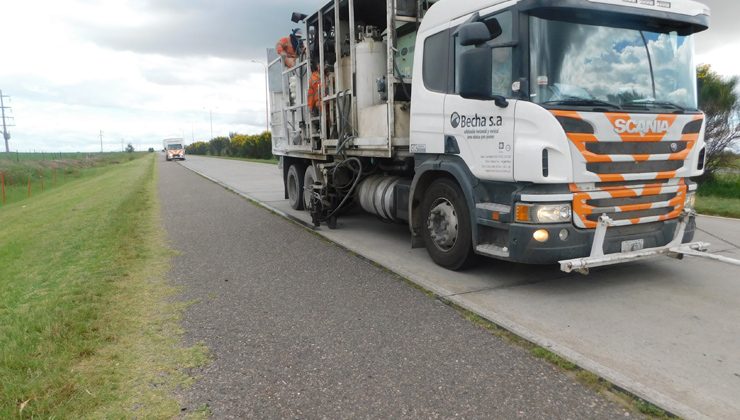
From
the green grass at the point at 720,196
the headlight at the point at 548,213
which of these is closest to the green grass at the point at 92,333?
the headlight at the point at 548,213

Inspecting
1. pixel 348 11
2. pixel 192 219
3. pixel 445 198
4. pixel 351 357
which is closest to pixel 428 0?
pixel 348 11

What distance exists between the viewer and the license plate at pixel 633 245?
15.2 feet

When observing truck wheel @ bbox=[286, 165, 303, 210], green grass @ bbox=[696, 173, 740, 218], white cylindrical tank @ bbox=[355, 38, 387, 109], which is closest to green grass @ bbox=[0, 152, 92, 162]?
truck wheel @ bbox=[286, 165, 303, 210]

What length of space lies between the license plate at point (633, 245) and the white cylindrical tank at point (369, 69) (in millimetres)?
3663

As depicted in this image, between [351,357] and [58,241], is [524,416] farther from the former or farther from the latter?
[58,241]

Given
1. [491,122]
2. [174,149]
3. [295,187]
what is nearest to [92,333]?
[491,122]

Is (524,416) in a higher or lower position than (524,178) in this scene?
lower

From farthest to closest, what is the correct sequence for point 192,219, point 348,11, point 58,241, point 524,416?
1. point 192,219
2. point 58,241
3. point 348,11
4. point 524,416

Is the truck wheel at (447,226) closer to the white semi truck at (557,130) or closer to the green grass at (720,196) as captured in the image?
the white semi truck at (557,130)

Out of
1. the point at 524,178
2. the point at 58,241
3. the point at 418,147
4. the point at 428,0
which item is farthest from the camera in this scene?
the point at 58,241

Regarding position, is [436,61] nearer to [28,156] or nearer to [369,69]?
[369,69]

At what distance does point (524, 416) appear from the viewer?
2764 mm

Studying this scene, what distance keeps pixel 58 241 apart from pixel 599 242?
844 cm

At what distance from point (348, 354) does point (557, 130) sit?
2538 mm
